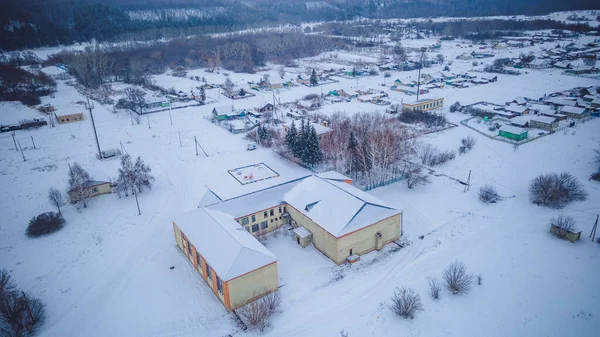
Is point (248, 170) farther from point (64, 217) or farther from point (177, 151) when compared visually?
point (64, 217)

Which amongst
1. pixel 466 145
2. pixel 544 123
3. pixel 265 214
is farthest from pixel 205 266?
pixel 544 123

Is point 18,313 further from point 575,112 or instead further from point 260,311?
point 575,112

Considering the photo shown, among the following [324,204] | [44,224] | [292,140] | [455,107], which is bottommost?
[44,224]

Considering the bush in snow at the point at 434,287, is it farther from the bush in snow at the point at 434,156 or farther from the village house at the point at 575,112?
the village house at the point at 575,112

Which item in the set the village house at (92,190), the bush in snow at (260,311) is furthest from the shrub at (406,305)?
the village house at (92,190)

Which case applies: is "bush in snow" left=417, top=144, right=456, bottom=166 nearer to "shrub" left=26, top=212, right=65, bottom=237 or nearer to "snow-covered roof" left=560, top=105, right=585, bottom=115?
"snow-covered roof" left=560, top=105, right=585, bottom=115

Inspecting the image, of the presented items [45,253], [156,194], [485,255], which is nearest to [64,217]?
[45,253]
